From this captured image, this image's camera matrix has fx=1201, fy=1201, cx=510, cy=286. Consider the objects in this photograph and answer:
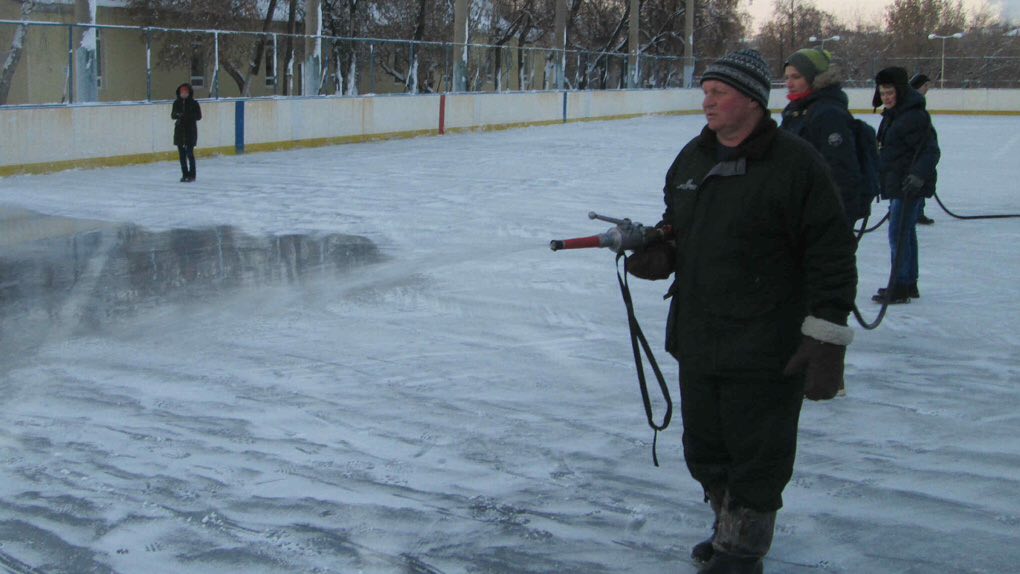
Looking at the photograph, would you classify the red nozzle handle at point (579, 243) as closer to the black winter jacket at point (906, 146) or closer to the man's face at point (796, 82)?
the man's face at point (796, 82)

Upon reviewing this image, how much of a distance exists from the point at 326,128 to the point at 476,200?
10242mm

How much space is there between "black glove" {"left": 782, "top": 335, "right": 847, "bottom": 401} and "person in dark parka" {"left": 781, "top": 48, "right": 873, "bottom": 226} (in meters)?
2.52

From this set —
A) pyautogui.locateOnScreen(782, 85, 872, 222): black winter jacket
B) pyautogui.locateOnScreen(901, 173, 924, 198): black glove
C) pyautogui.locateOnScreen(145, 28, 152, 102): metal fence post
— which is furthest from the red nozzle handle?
pyautogui.locateOnScreen(145, 28, 152, 102): metal fence post

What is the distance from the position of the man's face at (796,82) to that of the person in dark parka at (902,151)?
190 centimetres

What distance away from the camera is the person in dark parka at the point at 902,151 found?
757 centimetres

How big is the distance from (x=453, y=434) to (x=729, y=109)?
7.46 ft

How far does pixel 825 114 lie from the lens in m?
5.78

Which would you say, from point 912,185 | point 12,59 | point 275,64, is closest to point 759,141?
point 912,185

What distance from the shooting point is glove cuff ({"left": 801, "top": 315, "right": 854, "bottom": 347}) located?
3.32 metres

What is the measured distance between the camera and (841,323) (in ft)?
11.0

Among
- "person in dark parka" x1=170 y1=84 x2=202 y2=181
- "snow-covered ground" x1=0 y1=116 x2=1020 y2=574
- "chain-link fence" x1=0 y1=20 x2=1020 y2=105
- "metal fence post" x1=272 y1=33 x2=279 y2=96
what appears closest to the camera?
"snow-covered ground" x1=0 y1=116 x2=1020 y2=574

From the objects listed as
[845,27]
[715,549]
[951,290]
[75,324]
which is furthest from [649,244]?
[845,27]

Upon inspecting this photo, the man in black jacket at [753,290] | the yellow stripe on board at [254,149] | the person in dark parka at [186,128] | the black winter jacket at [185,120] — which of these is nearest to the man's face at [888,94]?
the man in black jacket at [753,290]

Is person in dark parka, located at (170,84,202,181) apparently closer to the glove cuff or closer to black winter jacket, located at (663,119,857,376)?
black winter jacket, located at (663,119,857,376)
